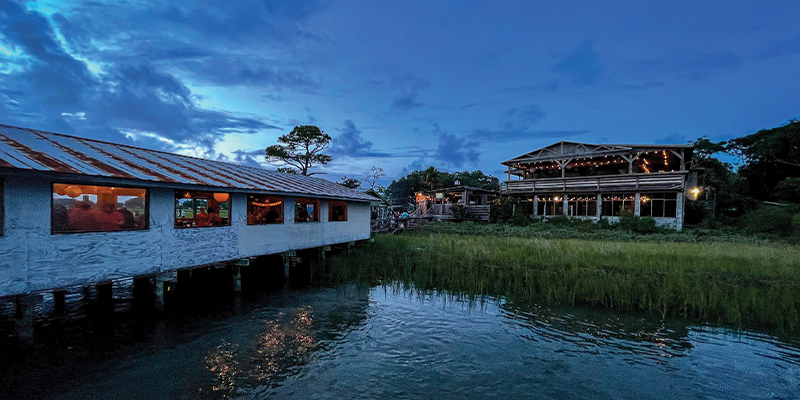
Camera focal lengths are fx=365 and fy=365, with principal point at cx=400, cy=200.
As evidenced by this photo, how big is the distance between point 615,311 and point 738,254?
9636mm

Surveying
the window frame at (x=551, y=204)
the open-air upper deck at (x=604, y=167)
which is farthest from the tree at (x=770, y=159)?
the window frame at (x=551, y=204)

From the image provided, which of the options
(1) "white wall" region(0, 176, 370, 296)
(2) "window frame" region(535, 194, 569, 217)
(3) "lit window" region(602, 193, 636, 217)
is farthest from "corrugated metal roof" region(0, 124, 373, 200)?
(3) "lit window" region(602, 193, 636, 217)

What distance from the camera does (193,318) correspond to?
1074 centimetres

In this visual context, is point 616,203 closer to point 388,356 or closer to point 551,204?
point 551,204

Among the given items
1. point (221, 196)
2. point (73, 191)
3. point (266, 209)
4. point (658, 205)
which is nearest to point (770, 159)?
point (658, 205)

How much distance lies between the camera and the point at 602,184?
31.8 meters

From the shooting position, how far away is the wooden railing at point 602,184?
93.5 feet

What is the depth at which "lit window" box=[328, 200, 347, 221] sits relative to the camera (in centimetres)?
1864

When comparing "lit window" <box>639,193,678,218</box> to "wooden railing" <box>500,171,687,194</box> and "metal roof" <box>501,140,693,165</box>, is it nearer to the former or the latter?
"wooden railing" <box>500,171,687,194</box>

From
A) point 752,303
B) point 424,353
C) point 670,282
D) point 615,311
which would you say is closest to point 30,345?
point 424,353

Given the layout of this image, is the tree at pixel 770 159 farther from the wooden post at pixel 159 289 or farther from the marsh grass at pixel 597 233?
the wooden post at pixel 159 289

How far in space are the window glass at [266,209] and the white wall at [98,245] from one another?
0.75 meters

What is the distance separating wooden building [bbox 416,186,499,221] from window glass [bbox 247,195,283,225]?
23211 millimetres

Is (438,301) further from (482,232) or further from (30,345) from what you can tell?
(482,232)
